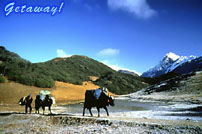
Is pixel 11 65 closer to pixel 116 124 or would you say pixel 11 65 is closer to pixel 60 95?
pixel 60 95

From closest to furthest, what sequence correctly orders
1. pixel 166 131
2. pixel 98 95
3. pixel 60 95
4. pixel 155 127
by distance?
pixel 166 131 → pixel 155 127 → pixel 98 95 → pixel 60 95

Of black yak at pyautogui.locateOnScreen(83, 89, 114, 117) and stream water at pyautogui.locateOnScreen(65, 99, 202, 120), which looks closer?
black yak at pyautogui.locateOnScreen(83, 89, 114, 117)

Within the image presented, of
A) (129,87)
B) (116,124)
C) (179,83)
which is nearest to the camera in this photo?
(116,124)

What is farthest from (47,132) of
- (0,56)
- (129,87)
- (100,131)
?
(129,87)

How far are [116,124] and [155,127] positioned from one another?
7.33ft

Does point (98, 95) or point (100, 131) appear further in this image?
point (98, 95)

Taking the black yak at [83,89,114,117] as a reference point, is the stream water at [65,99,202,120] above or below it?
below

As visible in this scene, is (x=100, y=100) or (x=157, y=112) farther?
(x=157, y=112)

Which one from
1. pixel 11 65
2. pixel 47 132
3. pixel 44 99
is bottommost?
pixel 47 132

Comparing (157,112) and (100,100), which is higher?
(100,100)

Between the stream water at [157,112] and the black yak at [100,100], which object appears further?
the stream water at [157,112]

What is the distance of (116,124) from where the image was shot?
945cm

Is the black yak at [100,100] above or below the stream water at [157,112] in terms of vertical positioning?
above

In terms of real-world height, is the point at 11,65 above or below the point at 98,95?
above
